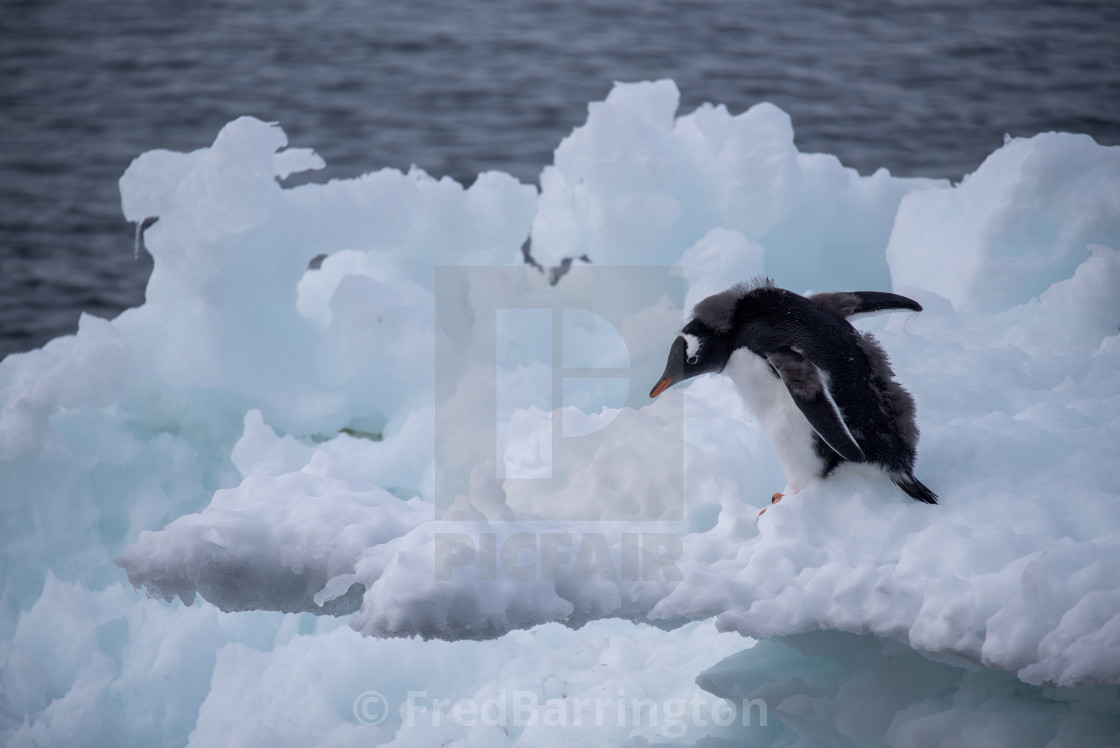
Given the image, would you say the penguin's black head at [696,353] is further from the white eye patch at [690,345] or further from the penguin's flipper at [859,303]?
the penguin's flipper at [859,303]

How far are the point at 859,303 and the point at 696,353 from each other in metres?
0.49

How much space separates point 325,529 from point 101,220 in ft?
17.8

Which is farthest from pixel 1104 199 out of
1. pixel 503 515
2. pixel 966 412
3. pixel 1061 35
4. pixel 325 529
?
pixel 1061 35

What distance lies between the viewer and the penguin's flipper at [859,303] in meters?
2.82

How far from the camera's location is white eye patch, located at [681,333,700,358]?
2.72 meters

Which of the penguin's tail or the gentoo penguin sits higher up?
the gentoo penguin

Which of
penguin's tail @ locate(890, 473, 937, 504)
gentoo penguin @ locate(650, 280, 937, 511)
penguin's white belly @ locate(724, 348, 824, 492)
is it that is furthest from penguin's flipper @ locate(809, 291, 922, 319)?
penguin's tail @ locate(890, 473, 937, 504)

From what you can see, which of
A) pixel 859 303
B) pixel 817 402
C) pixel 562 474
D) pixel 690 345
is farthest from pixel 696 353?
pixel 562 474

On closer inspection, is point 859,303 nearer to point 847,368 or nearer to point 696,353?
point 847,368

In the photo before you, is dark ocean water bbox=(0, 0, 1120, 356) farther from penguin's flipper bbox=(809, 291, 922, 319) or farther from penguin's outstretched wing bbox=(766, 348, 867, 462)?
penguin's outstretched wing bbox=(766, 348, 867, 462)

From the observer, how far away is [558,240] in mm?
4445

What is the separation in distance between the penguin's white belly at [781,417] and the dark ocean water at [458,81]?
4.57 metres

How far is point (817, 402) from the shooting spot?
246cm

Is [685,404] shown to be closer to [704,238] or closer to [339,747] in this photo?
[704,238]
